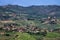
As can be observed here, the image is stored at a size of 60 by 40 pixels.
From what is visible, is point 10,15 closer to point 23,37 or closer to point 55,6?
point 55,6

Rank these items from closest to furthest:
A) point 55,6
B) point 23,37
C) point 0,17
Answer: point 23,37 < point 0,17 < point 55,6

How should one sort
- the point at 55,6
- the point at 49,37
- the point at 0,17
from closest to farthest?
the point at 49,37 < the point at 0,17 < the point at 55,6

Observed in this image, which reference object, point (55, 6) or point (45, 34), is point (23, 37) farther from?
point (55, 6)

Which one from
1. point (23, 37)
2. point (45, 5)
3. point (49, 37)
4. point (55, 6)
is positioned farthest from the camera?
point (45, 5)

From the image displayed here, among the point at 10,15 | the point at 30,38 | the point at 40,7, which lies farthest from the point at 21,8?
the point at 30,38

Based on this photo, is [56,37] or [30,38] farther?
[56,37]

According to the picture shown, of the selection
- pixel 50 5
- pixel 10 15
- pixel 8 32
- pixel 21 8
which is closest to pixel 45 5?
pixel 50 5
